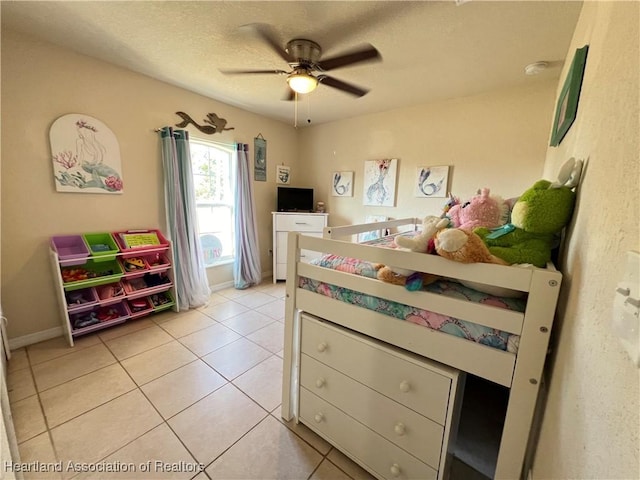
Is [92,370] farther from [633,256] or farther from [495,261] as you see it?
[633,256]

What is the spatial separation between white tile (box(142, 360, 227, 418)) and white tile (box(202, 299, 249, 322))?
2.65 ft

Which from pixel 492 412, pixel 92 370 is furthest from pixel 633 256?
pixel 92 370

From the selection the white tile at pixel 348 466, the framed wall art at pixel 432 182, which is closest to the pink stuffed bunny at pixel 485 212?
the white tile at pixel 348 466

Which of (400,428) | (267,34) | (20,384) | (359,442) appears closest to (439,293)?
(400,428)

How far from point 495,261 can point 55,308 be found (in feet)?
10.7

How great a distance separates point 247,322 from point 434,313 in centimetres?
212

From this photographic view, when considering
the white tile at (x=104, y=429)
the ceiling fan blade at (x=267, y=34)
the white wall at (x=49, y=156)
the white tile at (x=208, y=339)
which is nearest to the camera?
the white tile at (x=104, y=429)

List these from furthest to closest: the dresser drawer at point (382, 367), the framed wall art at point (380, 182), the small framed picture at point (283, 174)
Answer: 1. the small framed picture at point (283, 174)
2. the framed wall art at point (380, 182)
3. the dresser drawer at point (382, 367)

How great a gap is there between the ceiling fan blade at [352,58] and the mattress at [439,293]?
4.16 ft

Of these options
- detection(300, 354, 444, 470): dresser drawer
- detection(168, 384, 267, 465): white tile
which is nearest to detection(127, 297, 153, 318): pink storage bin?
detection(168, 384, 267, 465): white tile

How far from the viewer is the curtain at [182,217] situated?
2.67 meters

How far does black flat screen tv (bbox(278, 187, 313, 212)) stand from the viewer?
3.82 metres

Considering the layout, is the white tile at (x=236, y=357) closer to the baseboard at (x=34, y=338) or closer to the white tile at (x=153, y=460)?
the white tile at (x=153, y=460)

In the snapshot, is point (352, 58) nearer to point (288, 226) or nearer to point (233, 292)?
point (288, 226)
